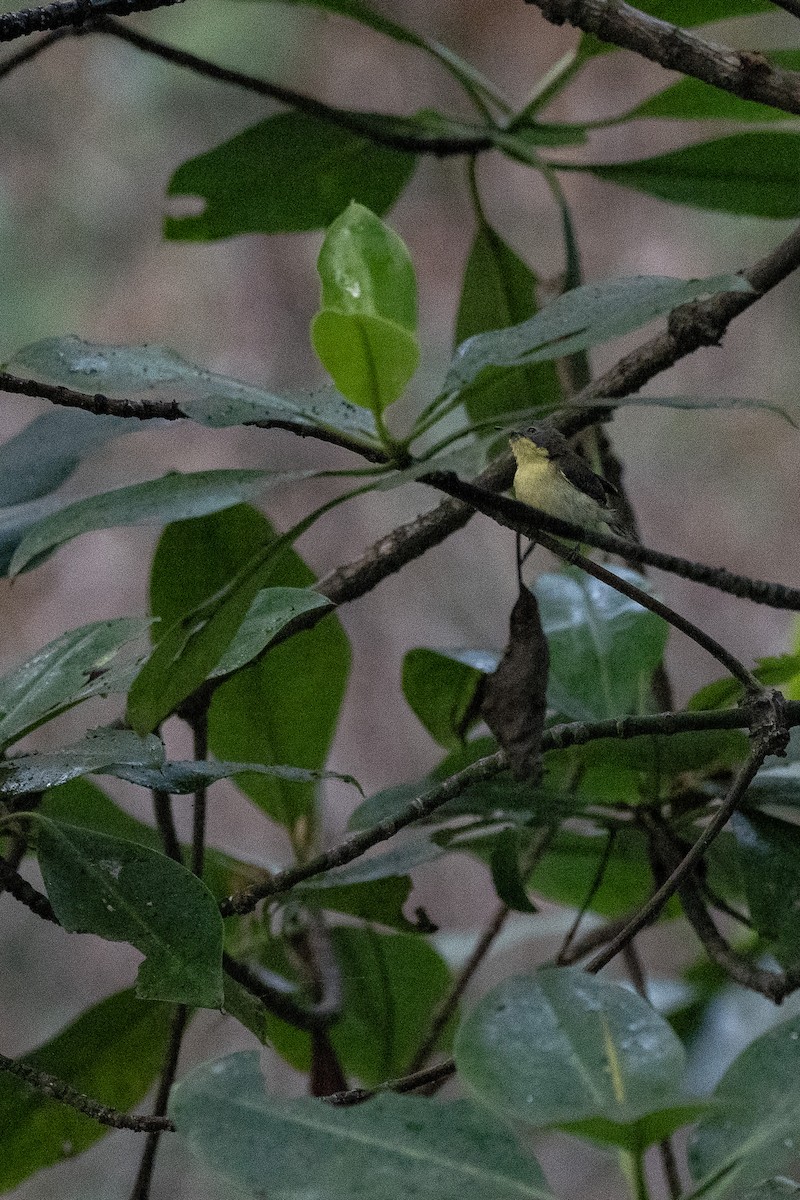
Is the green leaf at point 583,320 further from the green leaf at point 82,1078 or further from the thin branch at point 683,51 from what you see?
the green leaf at point 82,1078

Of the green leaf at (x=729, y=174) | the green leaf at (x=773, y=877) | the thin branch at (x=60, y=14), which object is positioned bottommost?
the green leaf at (x=773, y=877)

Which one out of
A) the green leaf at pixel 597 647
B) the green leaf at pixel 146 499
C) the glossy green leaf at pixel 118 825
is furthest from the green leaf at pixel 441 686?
the green leaf at pixel 146 499

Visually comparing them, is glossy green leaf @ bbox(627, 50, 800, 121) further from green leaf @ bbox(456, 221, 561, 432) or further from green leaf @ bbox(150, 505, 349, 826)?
green leaf @ bbox(150, 505, 349, 826)

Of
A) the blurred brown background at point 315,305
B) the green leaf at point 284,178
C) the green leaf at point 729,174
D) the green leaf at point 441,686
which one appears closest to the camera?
the green leaf at point 441,686

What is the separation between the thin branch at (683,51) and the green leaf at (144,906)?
0.48 meters

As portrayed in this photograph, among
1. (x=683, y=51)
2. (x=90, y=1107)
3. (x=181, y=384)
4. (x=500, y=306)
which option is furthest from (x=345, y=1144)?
(x=500, y=306)

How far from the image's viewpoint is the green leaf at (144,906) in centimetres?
54

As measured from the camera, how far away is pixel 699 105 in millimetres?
997

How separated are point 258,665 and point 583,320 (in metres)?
0.45

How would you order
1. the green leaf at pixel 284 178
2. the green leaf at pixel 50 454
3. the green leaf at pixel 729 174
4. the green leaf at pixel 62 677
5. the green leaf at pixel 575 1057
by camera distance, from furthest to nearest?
1. the green leaf at pixel 284 178
2. the green leaf at pixel 729 174
3. the green leaf at pixel 50 454
4. the green leaf at pixel 62 677
5. the green leaf at pixel 575 1057

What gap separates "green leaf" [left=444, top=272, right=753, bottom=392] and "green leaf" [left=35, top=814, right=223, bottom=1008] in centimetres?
25

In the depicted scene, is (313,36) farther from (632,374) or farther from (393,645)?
(632,374)

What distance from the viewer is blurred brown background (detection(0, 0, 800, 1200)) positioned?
2.92 m

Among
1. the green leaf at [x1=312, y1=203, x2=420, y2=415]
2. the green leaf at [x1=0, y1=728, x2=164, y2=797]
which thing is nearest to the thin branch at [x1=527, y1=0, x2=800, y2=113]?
the green leaf at [x1=312, y1=203, x2=420, y2=415]
